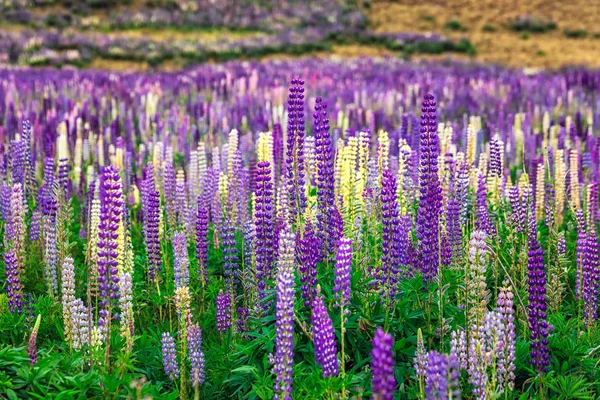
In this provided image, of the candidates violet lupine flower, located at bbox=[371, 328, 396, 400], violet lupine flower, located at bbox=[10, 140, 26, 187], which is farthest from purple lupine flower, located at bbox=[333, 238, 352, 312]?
violet lupine flower, located at bbox=[10, 140, 26, 187]

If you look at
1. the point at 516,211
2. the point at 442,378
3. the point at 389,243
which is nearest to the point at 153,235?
the point at 389,243

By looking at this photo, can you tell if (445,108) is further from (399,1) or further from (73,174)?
(399,1)

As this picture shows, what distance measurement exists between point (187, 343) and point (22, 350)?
99 centimetres

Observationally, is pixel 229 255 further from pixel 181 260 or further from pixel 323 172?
pixel 323 172

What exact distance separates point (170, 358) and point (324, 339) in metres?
1.16

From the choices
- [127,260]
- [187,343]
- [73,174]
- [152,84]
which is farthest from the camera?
[152,84]

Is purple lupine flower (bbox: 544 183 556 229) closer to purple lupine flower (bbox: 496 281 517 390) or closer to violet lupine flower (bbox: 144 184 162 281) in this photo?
purple lupine flower (bbox: 496 281 517 390)

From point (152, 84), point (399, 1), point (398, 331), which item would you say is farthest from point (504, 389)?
point (399, 1)

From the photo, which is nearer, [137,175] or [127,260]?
[127,260]

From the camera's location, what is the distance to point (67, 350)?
186 inches

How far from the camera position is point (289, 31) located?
32.9 metres

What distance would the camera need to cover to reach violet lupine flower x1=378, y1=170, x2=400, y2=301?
4570mm

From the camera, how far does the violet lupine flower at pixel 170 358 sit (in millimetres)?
4474

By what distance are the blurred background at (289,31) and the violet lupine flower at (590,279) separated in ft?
68.0
